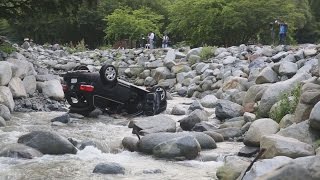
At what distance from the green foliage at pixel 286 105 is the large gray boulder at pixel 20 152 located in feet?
16.6

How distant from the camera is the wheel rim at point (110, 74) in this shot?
12680 mm

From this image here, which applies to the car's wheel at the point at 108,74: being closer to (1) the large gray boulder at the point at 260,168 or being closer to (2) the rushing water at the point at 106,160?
(2) the rushing water at the point at 106,160

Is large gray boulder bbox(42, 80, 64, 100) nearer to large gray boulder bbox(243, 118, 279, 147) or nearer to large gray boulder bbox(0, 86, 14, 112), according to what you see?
large gray boulder bbox(0, 86, 14, 112)

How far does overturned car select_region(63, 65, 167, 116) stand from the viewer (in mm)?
12578

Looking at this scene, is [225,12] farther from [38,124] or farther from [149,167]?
[149,167]

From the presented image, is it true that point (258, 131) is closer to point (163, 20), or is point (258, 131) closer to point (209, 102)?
point (209, 102)

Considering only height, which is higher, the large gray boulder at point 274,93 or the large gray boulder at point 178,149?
the large gray boulder at point 274,93

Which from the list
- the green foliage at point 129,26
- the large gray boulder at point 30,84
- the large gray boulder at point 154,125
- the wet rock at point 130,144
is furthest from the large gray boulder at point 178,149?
the green foliage at point 129,26

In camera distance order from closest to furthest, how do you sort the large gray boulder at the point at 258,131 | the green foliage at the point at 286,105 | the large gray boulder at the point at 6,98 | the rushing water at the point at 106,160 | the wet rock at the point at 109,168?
the rushing water at the point at 106,160 → the wet rock at the point at 109,168 → the large gray boulder at the point at 258,131 → the green foliage at the point at 286,105 → the large gray boulder at the point at 6,98

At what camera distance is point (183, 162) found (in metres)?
7.93

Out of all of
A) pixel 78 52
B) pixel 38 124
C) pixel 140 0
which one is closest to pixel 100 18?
pixel 140 0

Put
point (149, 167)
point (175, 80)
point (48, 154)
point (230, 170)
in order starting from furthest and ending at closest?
A: point (175, 80) < point (48, 154) < point (149, 167) < point (230, 170)

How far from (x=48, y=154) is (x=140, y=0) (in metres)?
42.7

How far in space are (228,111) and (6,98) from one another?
20.5ft
